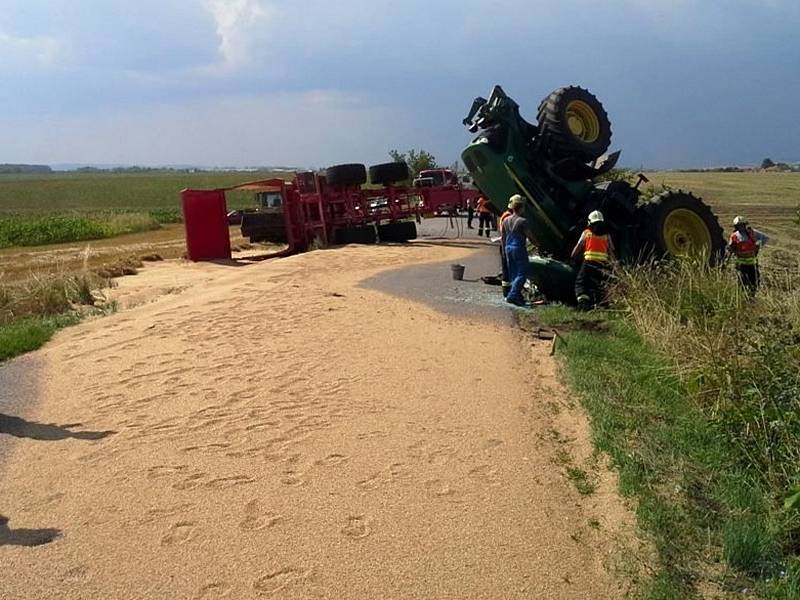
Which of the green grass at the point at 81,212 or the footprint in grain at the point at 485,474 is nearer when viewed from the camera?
the footprint in grain at the point at 485,474

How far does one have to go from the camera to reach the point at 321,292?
1245cm

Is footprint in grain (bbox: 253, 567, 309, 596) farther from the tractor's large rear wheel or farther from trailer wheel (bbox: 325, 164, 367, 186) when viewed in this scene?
trailer wheel (bbox: 325, 164, 367, 186)

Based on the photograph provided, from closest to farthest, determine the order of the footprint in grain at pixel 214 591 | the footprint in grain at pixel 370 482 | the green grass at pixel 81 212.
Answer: the footprint in grain at pixel 214 591 < the footprint in grain at pixel 370 482 < the green grass at pixel 81 212

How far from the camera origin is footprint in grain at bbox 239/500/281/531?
4.64 meters

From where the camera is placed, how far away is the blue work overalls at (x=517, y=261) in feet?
37.0

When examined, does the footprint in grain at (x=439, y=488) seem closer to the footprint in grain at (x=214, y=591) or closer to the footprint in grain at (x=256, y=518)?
the footprint in grain at (x=256, y=518)

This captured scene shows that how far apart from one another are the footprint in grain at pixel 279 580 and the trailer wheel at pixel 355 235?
17.2 meters

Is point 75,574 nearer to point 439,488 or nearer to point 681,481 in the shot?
point 439,488

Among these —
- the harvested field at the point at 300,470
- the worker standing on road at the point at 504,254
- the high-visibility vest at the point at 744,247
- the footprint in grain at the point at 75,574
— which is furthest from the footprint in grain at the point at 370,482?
the high-visibility vest at the point at 744,247

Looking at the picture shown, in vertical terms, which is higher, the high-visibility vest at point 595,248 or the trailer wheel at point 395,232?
the high-visibility vest at point 595,248

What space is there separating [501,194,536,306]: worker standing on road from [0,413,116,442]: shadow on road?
649cm

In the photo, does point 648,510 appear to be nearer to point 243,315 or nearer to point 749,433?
point 749,433

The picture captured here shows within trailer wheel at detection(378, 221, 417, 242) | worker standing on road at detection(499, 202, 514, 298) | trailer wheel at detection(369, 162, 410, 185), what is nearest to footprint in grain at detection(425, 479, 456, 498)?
worker standing on road at detection(499, 202, 514, 298)

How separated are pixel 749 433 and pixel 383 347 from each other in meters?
4.11
